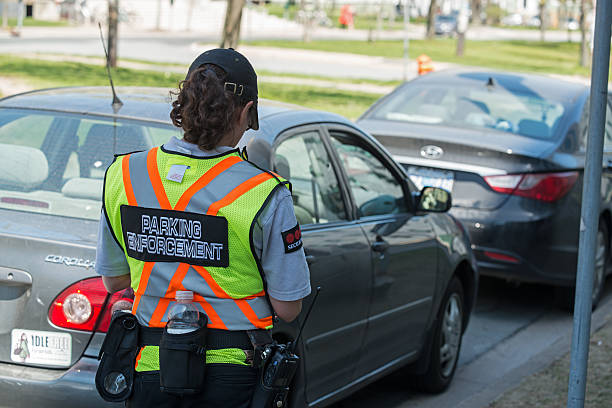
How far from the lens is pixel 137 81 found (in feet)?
65.6

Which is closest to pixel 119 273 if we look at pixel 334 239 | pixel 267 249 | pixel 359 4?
pixel 267 249

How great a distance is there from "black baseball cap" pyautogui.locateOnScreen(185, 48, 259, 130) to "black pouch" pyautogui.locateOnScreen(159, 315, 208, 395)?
23.7 inches

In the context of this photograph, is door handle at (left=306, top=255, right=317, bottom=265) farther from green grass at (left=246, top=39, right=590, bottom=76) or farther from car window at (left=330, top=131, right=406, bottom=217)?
green grass at (left=246, top=39, right=590, bottom=76)

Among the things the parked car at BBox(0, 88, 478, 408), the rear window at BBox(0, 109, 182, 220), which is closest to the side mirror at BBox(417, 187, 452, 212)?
the parked car at BBox(0, 88, 478, 408)

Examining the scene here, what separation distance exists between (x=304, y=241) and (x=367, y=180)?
1090 mm

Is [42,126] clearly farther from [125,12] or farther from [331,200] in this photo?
[125,12]

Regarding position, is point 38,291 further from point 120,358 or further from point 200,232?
point 200,232

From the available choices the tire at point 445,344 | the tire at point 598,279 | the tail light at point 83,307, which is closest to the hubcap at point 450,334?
the tire at point 445,344

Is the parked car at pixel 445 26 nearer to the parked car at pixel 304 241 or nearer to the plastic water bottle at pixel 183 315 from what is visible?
the parked car at pixel 304 241

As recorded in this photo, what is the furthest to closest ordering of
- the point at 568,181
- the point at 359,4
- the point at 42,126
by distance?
1. the point at 359,4
2. the point at 568,181
3. the point at 42,126

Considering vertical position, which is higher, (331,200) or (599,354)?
(331,200)

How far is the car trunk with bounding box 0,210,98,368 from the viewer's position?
11.5 feet

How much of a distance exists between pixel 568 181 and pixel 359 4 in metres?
91.7

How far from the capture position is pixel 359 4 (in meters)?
96.8
